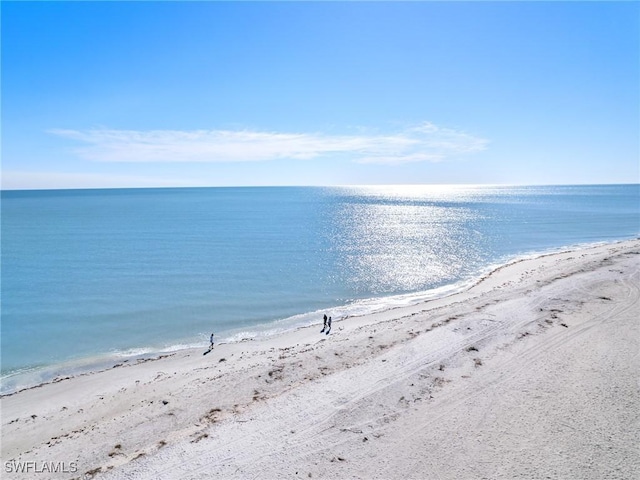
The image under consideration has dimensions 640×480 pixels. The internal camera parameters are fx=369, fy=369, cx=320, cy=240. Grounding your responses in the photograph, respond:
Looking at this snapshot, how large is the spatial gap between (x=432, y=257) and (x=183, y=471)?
39216mm

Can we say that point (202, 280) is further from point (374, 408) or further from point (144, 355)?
point (374, 408)

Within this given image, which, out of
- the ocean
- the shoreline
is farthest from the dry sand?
the ocean

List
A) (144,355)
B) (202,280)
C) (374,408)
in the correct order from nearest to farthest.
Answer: (374,408) → (144,355) → (202,280)

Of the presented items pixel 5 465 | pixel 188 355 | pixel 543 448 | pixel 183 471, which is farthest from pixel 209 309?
pixel 543 448

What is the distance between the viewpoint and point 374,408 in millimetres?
12555

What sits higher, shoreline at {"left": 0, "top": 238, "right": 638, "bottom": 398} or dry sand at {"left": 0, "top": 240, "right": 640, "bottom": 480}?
dry sand at {"left": 0, "top": 240, "right": 640, "bottom": 480}

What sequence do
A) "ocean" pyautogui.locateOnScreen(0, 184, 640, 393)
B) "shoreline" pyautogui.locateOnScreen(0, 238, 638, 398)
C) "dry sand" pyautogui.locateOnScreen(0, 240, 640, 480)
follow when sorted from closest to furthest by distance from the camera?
1. "dry sand" pyautogui.locateOnScreen(0, 240, 640, 480)
2. "shoreline" pyautogui.locateOnScreen(0, 238, 638, 398)
3. "ocean" pyautogui.locateOnScreen(0, 184, 640, 393)

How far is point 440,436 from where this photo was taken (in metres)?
11.1

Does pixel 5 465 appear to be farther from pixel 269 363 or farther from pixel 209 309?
pixel 209 309

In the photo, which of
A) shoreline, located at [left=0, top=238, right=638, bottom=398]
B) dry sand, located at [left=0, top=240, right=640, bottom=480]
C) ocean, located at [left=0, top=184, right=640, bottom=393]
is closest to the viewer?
dry sand, located at [left=0, top=240, right=640, bottom=480]

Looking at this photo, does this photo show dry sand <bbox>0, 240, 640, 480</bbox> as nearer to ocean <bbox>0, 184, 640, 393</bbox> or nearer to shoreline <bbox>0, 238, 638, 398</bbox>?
shoreline <bbox>0, 238, 638, 398</bbox>

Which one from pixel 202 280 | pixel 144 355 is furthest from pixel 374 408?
pixel 202 280

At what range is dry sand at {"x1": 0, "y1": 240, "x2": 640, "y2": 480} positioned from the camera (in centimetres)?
1022

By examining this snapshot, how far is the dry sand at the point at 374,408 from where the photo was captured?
10.2 meters
